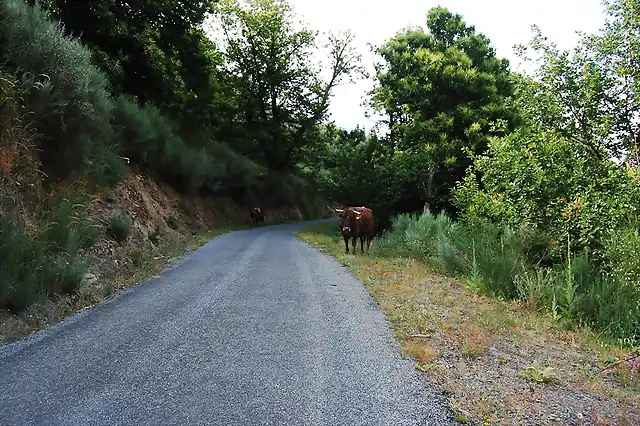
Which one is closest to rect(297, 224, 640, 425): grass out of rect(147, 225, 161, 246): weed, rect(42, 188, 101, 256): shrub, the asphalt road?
the asphalt road

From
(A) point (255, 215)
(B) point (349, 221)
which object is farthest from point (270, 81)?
(B) point (349, 221)

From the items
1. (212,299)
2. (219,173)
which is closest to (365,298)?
(212,299)

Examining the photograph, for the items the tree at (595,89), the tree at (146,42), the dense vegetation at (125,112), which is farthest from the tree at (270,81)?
the tree at (595,89)

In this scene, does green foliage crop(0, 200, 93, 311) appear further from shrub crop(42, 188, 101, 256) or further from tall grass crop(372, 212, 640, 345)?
tall grass crop(372, 212, 640, 345)

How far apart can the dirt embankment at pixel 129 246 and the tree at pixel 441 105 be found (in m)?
10.4

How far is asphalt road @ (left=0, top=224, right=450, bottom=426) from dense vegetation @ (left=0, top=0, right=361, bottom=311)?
153 cm

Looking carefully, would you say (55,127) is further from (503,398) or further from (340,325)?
(503,398)

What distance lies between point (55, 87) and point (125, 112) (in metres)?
7.18

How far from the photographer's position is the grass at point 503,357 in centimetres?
391

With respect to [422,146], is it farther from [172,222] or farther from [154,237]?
[154,237]

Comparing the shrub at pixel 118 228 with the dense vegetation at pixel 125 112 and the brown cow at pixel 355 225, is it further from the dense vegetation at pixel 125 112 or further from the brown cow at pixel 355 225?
the brown cow at pixel 355 225

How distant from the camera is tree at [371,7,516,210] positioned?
2023cm

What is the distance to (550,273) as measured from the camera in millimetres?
8758

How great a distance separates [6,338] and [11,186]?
3.03m
